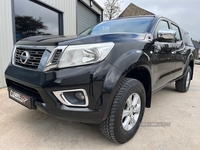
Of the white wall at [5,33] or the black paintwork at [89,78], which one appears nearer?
the black paintwork at [89,78]

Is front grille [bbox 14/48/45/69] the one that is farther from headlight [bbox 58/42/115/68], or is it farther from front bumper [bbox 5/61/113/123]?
headlight [bbox 58/42/115/68]

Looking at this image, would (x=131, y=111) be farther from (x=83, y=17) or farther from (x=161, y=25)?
(x=83, y=17)

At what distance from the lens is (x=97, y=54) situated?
1476 mm

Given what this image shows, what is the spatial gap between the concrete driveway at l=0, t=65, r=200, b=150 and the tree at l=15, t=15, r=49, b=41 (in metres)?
2.62

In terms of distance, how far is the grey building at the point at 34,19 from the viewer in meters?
4.02

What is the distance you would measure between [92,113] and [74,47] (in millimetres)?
634

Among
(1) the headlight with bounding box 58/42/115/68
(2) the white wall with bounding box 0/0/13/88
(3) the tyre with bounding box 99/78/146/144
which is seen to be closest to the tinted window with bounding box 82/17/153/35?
(3) the tyre with bounding box 99/78/146/144

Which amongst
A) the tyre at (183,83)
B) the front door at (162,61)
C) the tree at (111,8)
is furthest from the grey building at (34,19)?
the tree at (111,8)

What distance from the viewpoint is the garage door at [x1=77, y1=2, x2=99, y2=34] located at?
7.93 meters

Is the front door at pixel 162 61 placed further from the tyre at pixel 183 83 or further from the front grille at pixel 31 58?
the front grille at pixel 31 58

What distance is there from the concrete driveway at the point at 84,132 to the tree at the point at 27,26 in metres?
2.62

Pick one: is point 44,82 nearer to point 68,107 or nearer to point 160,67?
point 68,107

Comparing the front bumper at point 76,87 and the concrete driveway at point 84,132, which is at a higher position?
the front bumper at point 76,87

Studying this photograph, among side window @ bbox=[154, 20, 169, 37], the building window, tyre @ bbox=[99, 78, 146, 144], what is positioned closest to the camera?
tyre @ bbox=[99, 78, 146, 144]
